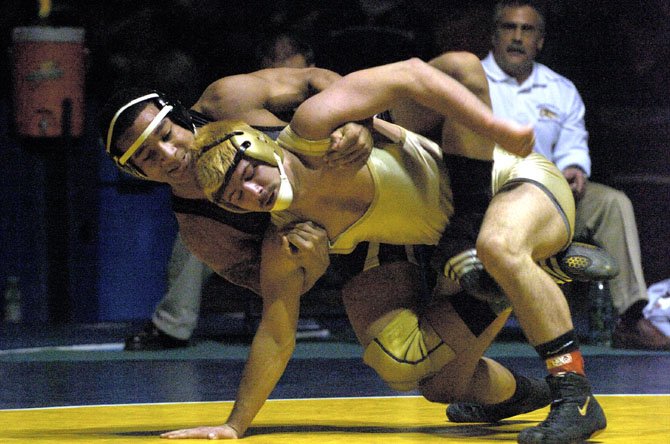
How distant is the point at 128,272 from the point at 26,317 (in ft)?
2.01

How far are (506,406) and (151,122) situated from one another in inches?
50.0

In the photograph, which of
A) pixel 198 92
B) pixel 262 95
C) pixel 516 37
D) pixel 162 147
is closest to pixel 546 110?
pixel 516 37

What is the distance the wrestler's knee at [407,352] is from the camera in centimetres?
392

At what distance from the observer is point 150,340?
20.2 feet

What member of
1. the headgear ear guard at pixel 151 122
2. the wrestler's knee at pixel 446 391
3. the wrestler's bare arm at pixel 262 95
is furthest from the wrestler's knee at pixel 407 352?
the headgear ear guard at pixel 151 122

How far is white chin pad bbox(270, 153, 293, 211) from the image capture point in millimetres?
3551

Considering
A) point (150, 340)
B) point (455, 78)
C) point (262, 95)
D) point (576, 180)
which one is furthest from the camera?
point (150, 340)

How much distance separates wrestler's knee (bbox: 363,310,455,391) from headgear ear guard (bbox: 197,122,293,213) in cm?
57

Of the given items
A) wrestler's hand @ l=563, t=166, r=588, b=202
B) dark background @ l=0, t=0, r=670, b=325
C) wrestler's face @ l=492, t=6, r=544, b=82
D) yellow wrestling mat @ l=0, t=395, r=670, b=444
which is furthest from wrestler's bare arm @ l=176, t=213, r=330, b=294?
dark background @ l=0, t=0, r=670, b=325

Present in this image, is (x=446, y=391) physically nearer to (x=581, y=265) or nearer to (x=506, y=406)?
(x=506, y=406)

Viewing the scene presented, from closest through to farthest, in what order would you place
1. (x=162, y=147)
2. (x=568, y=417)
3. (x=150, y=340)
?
(x=568, y=417), (x=162, y=147), (x=150, y=340)

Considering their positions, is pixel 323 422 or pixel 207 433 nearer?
pixel 207 433

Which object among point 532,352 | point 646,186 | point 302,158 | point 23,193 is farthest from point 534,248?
point 23,193

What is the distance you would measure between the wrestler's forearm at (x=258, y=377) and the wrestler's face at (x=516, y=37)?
266cm
